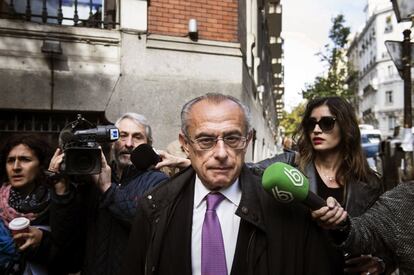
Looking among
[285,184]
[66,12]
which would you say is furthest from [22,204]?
[66,12]

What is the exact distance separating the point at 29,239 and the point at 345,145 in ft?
6.96

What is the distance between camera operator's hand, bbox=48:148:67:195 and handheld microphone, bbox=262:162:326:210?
121cm

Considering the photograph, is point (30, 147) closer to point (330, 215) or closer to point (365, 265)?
point (330, 215)

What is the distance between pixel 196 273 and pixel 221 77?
17.5 feet

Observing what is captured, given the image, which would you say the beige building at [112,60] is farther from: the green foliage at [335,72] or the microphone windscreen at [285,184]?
the green foliage at [335,72]

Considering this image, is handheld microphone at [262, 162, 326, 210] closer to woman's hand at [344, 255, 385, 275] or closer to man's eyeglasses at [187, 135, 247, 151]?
man's eyeglasses at [187, 135, 247, 151]

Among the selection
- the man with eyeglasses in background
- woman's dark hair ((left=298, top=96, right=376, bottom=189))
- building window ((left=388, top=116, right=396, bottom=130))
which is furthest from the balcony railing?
building window ((left=388, top=116, right=396, bottom=130))

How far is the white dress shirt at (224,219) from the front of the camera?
6.12 ft

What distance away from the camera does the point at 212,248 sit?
1837mm

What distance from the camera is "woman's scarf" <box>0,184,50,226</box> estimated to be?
2709mm

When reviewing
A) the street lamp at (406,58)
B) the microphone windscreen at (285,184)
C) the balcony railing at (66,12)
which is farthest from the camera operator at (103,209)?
the balcony railing at (66,12)

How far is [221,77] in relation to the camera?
274 inches

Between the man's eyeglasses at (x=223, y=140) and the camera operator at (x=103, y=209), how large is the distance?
704mm

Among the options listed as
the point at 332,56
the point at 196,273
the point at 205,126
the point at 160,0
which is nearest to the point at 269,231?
the point at 196,273
